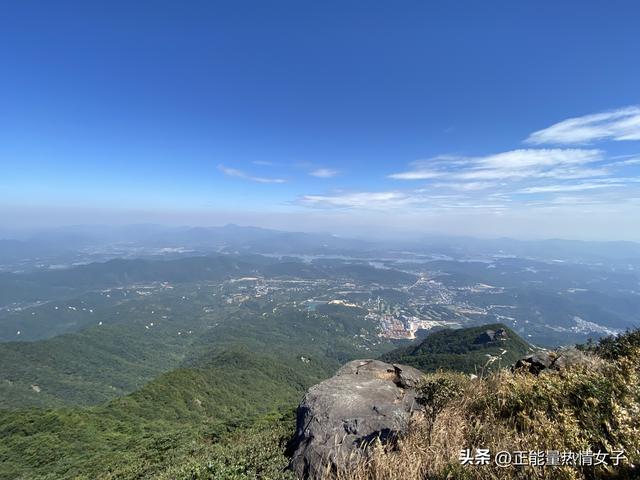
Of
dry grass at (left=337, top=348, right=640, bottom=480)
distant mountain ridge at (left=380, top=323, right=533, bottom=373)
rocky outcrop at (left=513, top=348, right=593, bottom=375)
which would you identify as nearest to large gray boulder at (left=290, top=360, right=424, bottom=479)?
dry grass at (left=337, top=348, right=640, bottom=480)

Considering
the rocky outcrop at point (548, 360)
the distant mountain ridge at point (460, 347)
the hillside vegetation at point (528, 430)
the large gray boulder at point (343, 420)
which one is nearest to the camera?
the hillside vegetation at point (528, 430)

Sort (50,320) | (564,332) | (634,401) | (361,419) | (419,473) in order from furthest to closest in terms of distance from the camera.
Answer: (50,320) → (564,332) → (361,419) → (419,473) → (634,401)

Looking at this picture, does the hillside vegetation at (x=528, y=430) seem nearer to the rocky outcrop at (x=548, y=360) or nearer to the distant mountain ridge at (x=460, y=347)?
the rocky outcrop at (x=548, y=360)

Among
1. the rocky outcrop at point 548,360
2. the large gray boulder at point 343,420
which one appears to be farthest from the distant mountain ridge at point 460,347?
the large gray boulder at point 343,420

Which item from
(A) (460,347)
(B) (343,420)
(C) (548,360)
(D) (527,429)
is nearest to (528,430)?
(D) (527,429)

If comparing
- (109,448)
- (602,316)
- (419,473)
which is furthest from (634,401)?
(602,316)

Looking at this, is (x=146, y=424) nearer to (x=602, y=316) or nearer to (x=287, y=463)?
(x=287, y=463)
